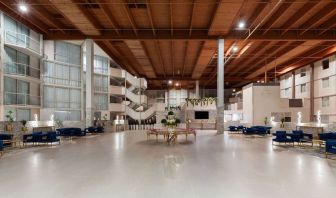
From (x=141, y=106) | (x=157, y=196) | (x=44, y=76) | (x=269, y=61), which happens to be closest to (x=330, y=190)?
(x=157, y=196)

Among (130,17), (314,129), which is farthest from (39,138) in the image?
(314,129)

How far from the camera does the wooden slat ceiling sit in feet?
43.5

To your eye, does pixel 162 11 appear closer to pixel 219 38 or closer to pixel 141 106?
pixel 219 38

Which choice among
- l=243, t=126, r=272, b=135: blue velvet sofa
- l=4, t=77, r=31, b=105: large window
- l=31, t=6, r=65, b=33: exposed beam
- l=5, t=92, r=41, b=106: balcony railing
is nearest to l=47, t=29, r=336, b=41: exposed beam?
l=31, t=6, r=65, b=33: exposed beam

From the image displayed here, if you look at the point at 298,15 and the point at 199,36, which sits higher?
the point at 298,15

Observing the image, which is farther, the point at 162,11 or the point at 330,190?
the point at 162,11

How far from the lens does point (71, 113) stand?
2162cm

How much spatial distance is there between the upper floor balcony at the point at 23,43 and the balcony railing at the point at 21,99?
2.97 m

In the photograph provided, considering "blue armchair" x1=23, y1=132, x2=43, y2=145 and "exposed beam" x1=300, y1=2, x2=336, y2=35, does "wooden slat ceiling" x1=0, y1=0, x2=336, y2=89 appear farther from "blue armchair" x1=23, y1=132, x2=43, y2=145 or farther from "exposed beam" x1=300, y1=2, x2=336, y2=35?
"blue armchair" x1=23, y1=132, x2=43, y2=145

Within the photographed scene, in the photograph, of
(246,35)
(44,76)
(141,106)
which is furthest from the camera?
(141,106)

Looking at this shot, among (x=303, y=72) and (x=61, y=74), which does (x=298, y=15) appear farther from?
(x=61, y=74)

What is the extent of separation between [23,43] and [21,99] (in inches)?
147

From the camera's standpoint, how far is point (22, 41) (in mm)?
16500

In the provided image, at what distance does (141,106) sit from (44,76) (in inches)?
566
